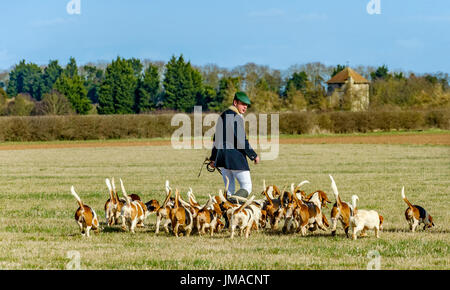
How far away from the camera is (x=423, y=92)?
77562mm

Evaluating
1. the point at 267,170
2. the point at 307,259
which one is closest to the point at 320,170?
the point at 267,170

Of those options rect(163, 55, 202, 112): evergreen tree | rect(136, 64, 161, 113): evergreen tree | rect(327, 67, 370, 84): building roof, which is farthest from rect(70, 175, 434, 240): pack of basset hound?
rect(327, 67, 370, 84): building roof

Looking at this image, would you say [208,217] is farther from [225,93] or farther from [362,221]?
[225,93]

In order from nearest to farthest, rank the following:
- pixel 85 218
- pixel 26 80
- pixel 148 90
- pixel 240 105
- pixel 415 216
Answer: pixel 85 218
pixel 415 216
pixel 240 105
pixel 148 90
pixel 26 80

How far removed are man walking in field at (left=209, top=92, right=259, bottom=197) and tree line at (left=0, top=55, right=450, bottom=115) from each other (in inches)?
2180

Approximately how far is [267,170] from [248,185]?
13.6 m

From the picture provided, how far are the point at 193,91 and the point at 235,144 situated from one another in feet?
283

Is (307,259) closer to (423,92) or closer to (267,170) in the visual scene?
(267,170)

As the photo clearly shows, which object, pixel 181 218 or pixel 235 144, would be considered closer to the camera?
pixel 181 218

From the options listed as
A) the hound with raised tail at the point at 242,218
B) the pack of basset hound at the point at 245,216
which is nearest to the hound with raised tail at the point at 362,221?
the pack of basset hound at the point at 245,216

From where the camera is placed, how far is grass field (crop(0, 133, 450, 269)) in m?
8.26

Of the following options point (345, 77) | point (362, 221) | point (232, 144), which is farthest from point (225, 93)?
point (362, 221)

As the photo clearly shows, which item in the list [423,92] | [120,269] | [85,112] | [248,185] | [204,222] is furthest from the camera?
[85,112]

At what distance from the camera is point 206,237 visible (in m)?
10.2
